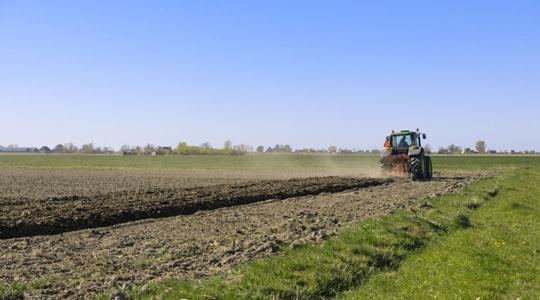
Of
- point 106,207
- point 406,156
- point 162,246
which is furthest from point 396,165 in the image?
point 162,246

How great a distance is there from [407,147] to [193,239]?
78.9 ft

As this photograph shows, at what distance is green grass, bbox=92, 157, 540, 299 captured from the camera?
24.4 feet

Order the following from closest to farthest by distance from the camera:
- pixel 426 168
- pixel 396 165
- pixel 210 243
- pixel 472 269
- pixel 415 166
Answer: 1. pixel 472 269
2. pixel 210 243
3. pixel 415 166
4. pixel 396 165
5. pixel 426 168

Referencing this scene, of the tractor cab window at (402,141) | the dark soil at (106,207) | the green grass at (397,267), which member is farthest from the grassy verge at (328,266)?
the tractor cab window at (402,141)

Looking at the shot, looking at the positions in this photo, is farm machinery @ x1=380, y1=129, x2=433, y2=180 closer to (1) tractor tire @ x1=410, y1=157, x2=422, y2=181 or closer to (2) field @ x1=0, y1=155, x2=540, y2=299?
(1) tractor tire @ x1=410, y1=157, x2=422, y2=181

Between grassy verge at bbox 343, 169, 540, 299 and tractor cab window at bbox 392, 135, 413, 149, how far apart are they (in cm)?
1995

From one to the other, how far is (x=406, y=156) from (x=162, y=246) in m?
23.2

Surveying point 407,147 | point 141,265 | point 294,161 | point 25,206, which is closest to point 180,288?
point 141,265

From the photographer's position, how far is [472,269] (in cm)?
912

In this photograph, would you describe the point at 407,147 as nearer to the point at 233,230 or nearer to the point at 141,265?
the point at 233,230

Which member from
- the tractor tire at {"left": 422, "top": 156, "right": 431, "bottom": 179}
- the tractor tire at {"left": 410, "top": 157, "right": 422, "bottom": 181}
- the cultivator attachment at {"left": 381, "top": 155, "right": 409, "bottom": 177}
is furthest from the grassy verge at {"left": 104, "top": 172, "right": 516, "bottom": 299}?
the tractor tire at {"left": 422, "top": 156, "right": 431, "bottom": 179}

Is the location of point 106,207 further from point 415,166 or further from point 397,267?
point 415,166

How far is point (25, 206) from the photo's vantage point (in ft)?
59.9

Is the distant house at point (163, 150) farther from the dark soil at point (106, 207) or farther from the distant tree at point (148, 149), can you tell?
the dark soil at point (106, 207)
